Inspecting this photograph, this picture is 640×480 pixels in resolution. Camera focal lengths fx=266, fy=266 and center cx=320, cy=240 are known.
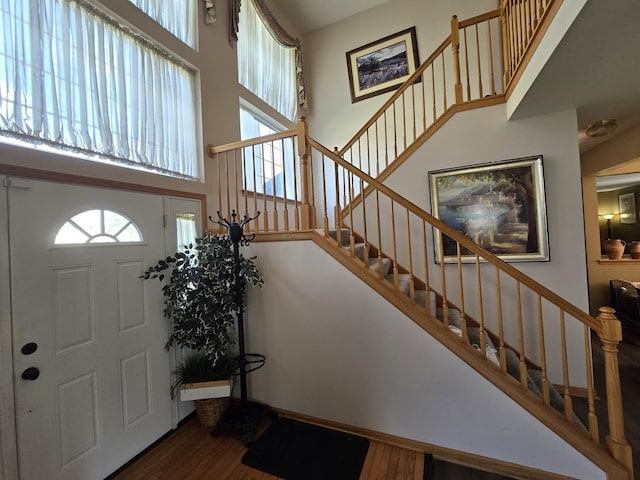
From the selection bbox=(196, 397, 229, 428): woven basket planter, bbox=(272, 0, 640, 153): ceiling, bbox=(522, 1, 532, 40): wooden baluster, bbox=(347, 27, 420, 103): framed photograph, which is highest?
bbox=(347, 27, 420, 103): framed photograph

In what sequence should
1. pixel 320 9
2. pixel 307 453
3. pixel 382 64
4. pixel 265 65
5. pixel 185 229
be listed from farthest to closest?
pixel 320 9 → pixel 382 64 → pixel 265 65 → pixel 185 229 → pixel 307 453

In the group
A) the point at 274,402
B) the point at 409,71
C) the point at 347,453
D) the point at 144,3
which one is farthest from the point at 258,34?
the point at 347,453

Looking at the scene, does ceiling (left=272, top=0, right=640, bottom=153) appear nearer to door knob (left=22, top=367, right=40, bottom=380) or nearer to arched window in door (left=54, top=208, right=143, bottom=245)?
arched window in door (left=54, top=208, right=143, bottom=245)

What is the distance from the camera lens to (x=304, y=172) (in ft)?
7.27

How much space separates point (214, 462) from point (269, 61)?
4669mm

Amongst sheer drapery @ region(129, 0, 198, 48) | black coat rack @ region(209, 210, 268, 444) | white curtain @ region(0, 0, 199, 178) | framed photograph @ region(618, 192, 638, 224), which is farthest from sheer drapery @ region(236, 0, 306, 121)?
framed photograph @ region(618, 192, 638, 224)

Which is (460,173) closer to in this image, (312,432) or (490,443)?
(490,443)

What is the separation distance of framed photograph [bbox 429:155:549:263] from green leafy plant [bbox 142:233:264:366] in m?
1.89

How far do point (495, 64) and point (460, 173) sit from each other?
5.97 feet

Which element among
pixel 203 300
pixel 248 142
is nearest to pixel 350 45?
pixel 248 142

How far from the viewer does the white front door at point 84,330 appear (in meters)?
1.43

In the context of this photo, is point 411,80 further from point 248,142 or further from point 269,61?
point 269,61

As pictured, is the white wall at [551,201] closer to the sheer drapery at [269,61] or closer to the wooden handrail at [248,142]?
the wooden handrail at [248,142]

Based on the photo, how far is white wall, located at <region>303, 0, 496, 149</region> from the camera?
3713 millimetres
